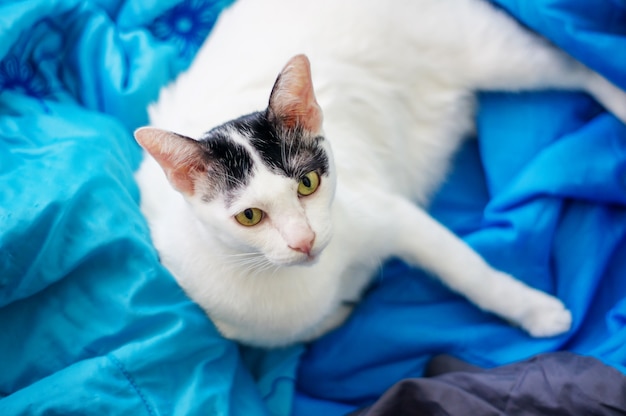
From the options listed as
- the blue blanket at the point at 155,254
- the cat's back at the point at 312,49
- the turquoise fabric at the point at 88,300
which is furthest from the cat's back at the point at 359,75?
the turquoise fabric at the point at 88,300

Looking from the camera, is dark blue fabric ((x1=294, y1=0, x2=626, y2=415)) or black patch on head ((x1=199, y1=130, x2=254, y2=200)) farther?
dark blue fabric ((x1=294, y1=0, x2=626, y2=415))

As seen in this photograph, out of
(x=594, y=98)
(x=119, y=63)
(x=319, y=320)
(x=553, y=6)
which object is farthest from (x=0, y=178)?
(x=594, y=98)

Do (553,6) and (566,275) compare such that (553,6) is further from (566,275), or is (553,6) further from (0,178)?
(0,178)

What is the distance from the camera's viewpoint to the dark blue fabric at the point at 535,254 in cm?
168

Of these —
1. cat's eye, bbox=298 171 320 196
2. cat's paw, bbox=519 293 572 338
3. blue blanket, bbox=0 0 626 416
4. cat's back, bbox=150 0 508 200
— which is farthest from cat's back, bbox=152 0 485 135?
cat's paw, bbox=519 293 572 338

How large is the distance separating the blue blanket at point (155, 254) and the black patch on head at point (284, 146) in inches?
19.8

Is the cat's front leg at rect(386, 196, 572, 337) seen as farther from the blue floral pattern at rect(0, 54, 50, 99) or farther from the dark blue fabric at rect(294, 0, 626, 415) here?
the blue floral pattern at rect(0, 54, 50, 99)

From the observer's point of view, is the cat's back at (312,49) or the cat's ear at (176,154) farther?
the cat's back at (312,49)

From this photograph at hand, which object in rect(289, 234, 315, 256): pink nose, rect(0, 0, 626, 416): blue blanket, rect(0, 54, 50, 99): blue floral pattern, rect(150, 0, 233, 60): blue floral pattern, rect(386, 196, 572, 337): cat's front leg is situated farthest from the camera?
rect(150, 0, 233, 60): blue floral pattern

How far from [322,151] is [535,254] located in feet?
2.84

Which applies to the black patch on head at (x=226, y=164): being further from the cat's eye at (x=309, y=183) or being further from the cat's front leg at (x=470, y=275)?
the cat's front leg at (x=470, y=275)

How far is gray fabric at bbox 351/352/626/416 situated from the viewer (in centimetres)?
132

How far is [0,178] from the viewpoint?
1.50 meters

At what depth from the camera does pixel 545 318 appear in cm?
163
